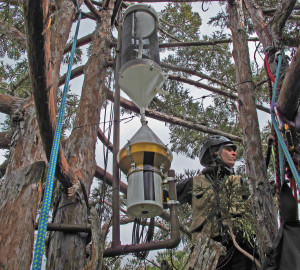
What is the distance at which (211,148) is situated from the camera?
385 centimetres

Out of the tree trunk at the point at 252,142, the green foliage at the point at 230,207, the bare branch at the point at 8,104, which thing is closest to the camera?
the tree trunk at the point at 252,142

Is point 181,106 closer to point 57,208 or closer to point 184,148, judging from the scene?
point 184,148

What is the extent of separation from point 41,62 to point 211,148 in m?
2.39

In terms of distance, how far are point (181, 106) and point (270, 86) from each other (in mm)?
3793

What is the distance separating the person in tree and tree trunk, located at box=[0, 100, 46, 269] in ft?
4.04

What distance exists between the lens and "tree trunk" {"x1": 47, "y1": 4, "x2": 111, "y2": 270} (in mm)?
2826

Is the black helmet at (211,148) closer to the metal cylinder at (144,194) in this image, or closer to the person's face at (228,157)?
the person's face at (228,157)

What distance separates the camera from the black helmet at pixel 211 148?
3.80 meters

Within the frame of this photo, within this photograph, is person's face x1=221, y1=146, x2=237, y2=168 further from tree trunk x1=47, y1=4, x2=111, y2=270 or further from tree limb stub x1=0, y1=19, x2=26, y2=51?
tree limb stub x1=0, y1=19, x2=26, y2=51

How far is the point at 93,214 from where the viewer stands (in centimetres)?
190

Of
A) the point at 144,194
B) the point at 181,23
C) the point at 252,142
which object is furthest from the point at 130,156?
the point at 181,23

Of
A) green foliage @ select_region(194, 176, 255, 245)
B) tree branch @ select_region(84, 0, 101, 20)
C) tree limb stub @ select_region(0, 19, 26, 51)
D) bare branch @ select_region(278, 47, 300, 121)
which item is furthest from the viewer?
tree branch @ select_region(84, 0, 101, 20)

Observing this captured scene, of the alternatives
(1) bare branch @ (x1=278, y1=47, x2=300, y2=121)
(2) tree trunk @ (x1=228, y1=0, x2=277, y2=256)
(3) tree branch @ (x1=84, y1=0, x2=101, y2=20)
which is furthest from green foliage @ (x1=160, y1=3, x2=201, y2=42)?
(1) bare branch @ (x1=278, y1=47, x2=300, y2=121)

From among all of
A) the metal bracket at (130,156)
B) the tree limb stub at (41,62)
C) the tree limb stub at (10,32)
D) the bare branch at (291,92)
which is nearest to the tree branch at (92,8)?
the tree limb stub at (10,32)
